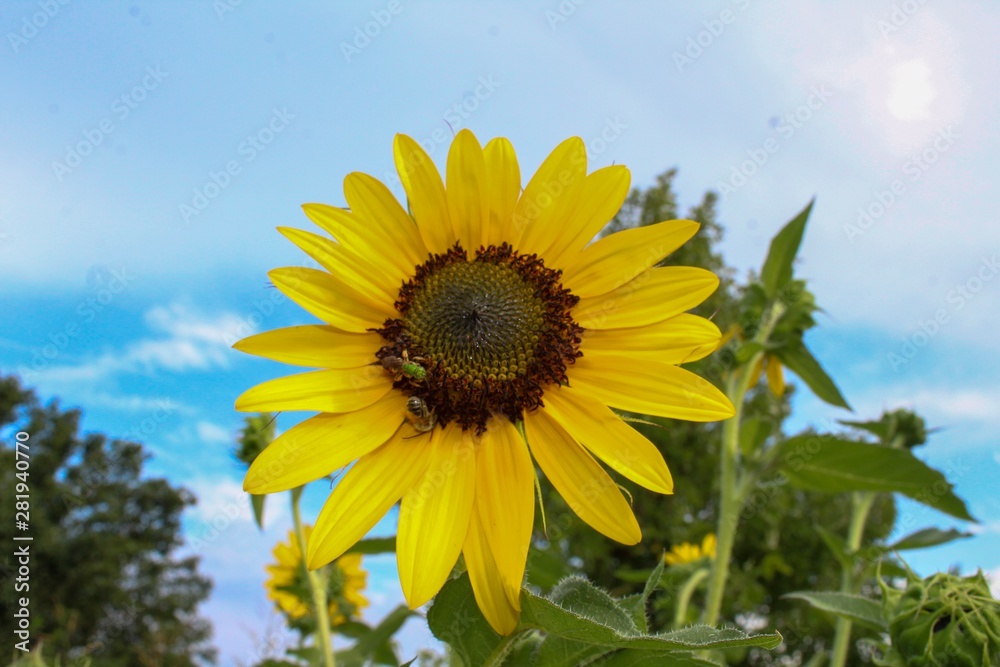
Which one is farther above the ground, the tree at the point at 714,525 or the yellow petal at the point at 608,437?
the tree at the point at 714,525

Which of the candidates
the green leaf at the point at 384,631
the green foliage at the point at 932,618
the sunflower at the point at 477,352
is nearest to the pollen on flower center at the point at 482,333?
the sunflower at the point at 477,352

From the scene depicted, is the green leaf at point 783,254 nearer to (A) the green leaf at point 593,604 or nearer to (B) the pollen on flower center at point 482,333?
(B) the pollen on flower center at point 482,333

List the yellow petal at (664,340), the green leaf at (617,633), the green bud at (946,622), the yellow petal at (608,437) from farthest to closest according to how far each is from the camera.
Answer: the green bud at (946,622)
the yellow petal at (664,340)
the yellow petal at (608,437)
the green leaf at (617,633)

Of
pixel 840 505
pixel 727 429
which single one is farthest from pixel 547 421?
pixel 840 505

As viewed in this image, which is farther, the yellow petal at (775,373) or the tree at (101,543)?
the tree at (101,543)

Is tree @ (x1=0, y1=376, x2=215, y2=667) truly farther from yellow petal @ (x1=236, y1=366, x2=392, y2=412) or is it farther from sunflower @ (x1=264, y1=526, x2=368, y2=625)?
yellow petal @ (x1=236, y1=366, x2=392, y2=412)

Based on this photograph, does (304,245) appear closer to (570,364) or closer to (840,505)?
(570,364)
